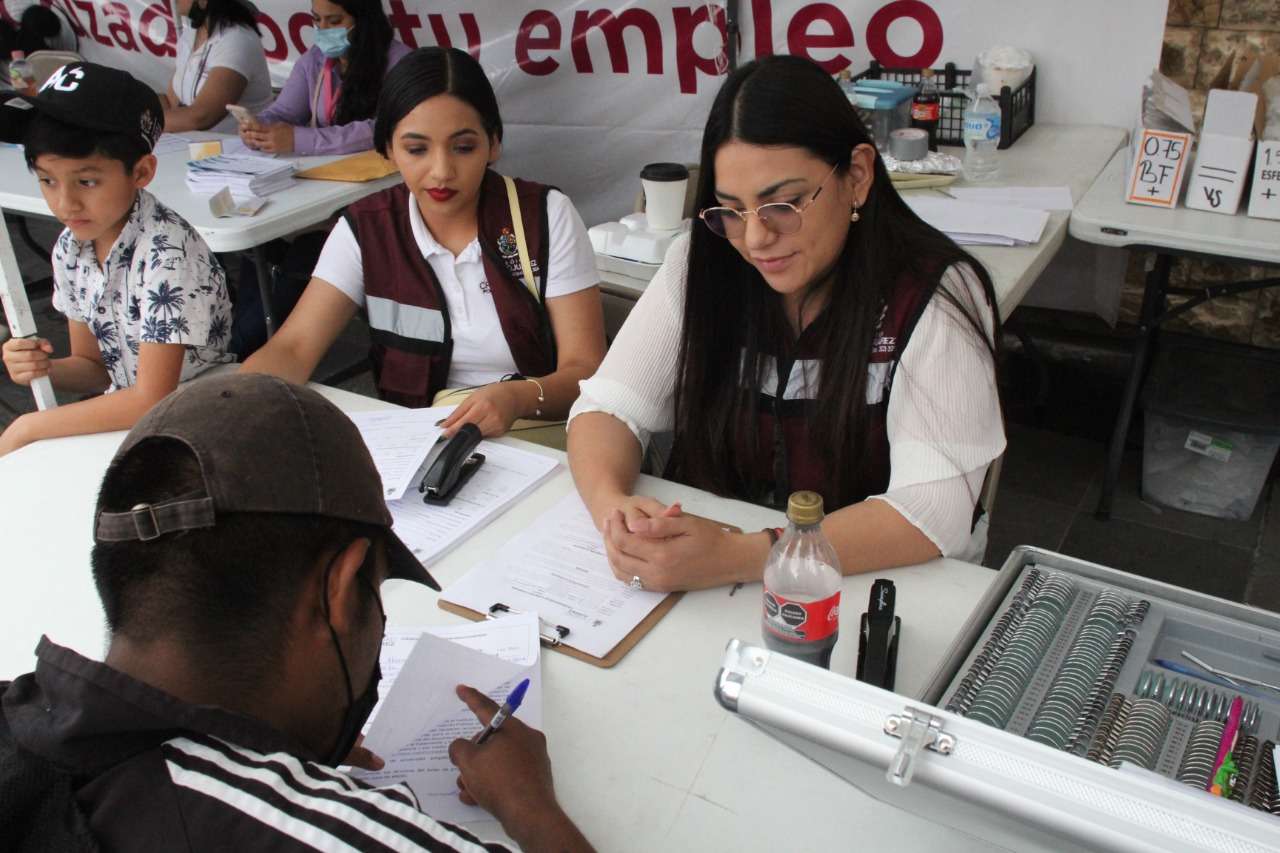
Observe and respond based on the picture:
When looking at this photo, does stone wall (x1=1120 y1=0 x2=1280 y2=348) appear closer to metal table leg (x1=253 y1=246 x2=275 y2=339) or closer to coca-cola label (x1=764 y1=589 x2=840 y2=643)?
coca-cola label (x1=764 y1=589 x2=840 y2=643)

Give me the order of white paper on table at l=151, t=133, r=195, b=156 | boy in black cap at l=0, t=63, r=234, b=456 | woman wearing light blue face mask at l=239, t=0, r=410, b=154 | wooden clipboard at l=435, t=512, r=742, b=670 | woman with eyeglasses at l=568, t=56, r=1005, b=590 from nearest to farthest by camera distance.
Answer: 1. wooden clipboard at l=435, t=512, r=742, b=670
2. woman with eyeglasses at l=568, t=56, r=1005, b=590
3. boy in black cap at l=0, t=63, r=234, b=456
4. woman wearing light blue face mask at l=239, t=0, r=410, b=154
5. white paper on table at l=151, t=133, r=195, b=156

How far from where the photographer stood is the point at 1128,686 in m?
0.83

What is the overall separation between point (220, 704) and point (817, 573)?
625 mm

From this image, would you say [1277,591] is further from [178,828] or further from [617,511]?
[178,828]

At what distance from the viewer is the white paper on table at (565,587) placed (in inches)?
46.1

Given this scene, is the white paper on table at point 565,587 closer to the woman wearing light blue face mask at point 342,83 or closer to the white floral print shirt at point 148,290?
the white floral print shirt at point 148,290

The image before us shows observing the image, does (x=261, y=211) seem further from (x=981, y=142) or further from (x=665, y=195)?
(x=981, y=142)

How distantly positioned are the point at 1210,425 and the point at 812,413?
1535mm

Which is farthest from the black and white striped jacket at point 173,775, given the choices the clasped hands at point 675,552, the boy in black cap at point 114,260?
the boy in black cap at point 114,260

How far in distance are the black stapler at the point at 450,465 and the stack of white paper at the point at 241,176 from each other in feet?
5.24

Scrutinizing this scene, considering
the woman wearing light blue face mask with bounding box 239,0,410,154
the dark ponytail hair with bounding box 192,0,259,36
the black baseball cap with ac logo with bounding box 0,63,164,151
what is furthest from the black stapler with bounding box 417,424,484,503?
the dark ponytail hair with bounding box 192,0,259,36

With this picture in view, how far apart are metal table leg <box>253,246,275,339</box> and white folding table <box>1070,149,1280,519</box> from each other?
6.68 feet

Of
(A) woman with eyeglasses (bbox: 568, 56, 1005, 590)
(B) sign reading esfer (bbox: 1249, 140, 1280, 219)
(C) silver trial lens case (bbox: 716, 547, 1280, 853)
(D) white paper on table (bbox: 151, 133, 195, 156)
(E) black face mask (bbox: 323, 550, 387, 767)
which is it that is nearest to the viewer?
(C) silver trial lens case (bbox: 716, 547, 1280, 853)

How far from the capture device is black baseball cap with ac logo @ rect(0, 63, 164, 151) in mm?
1742
